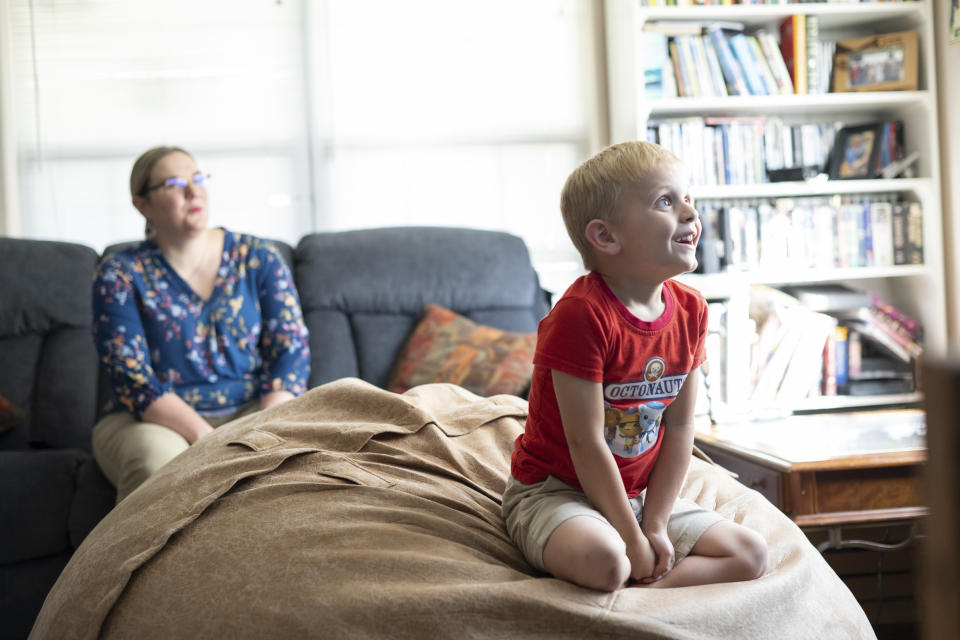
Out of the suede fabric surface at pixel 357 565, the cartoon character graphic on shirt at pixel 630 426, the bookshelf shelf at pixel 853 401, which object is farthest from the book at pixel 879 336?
the cartoon character graphic on shirt at pixel 630 426

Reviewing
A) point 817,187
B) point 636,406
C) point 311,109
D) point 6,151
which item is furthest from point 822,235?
point 6,151

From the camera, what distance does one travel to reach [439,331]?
2.60m

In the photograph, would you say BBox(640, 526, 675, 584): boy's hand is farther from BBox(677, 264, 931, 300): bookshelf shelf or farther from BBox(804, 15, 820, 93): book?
BBox(804, 15, 820, 93): book

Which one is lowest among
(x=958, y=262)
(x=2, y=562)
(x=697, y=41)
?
(x=2, y=562)

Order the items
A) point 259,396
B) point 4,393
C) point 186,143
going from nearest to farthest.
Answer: point 259,396, point 4,393, point 186,143

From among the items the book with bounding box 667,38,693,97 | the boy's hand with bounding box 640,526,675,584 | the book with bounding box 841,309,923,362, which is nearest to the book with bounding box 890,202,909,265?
the book with bounding box 841,309,923,362

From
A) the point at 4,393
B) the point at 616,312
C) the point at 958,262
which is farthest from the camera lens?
the point at 958,262

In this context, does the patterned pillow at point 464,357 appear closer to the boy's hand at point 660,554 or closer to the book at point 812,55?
the boy's hand at point 660,554

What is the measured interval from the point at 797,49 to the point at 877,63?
0.32 meters

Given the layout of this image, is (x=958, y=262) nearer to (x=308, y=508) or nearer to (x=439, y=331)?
(x=439, y=331)

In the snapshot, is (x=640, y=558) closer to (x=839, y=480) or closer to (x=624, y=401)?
(x=624, y=401)

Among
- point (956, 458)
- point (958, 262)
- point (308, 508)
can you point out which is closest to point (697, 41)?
point (958, 262)

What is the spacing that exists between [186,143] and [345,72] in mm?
675

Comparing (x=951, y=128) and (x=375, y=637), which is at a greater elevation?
(x=951, y=128)
